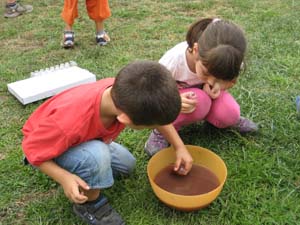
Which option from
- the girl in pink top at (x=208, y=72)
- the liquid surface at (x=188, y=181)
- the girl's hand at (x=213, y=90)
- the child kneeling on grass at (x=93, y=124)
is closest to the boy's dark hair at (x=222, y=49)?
the girl in pink top at (x=208, y=72)

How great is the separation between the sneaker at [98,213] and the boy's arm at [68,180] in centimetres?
13

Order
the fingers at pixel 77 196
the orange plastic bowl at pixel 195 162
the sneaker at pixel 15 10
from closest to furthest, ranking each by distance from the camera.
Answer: the fingers at pixel 77 196 < the orange plastic bowl at pixel 195 162 < the sneaker at pixel 15 10

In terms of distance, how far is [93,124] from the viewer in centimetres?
143

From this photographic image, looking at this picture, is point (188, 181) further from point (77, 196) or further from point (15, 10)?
point (15, 10)

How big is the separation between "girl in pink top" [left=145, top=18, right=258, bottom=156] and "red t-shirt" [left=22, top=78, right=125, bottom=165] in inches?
14.2

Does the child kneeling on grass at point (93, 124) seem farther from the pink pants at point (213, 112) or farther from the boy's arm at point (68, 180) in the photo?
the pink pants at point (213, 112)

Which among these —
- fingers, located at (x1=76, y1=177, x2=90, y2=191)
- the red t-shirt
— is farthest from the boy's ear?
fingers, located at (x1=76, y1=177, x2=90, y2=191)

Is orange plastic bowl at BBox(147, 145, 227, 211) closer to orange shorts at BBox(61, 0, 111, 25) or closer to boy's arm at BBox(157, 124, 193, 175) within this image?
boy's arm at BBox(157, 124, 193, 175)

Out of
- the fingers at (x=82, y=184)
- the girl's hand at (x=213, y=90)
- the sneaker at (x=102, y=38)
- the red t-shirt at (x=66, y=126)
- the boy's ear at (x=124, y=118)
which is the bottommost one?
the sneaker at (x=102, y=38)

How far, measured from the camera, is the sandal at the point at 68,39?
2.92 metres

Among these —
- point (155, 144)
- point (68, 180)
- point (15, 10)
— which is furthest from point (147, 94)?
point (15, 10)

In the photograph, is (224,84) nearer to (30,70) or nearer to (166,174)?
(166,174)

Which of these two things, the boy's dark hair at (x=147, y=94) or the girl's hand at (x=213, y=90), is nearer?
the boy's dark hair at (x=147, y=94)

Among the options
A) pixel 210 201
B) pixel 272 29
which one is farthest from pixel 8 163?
pixel 272 29
